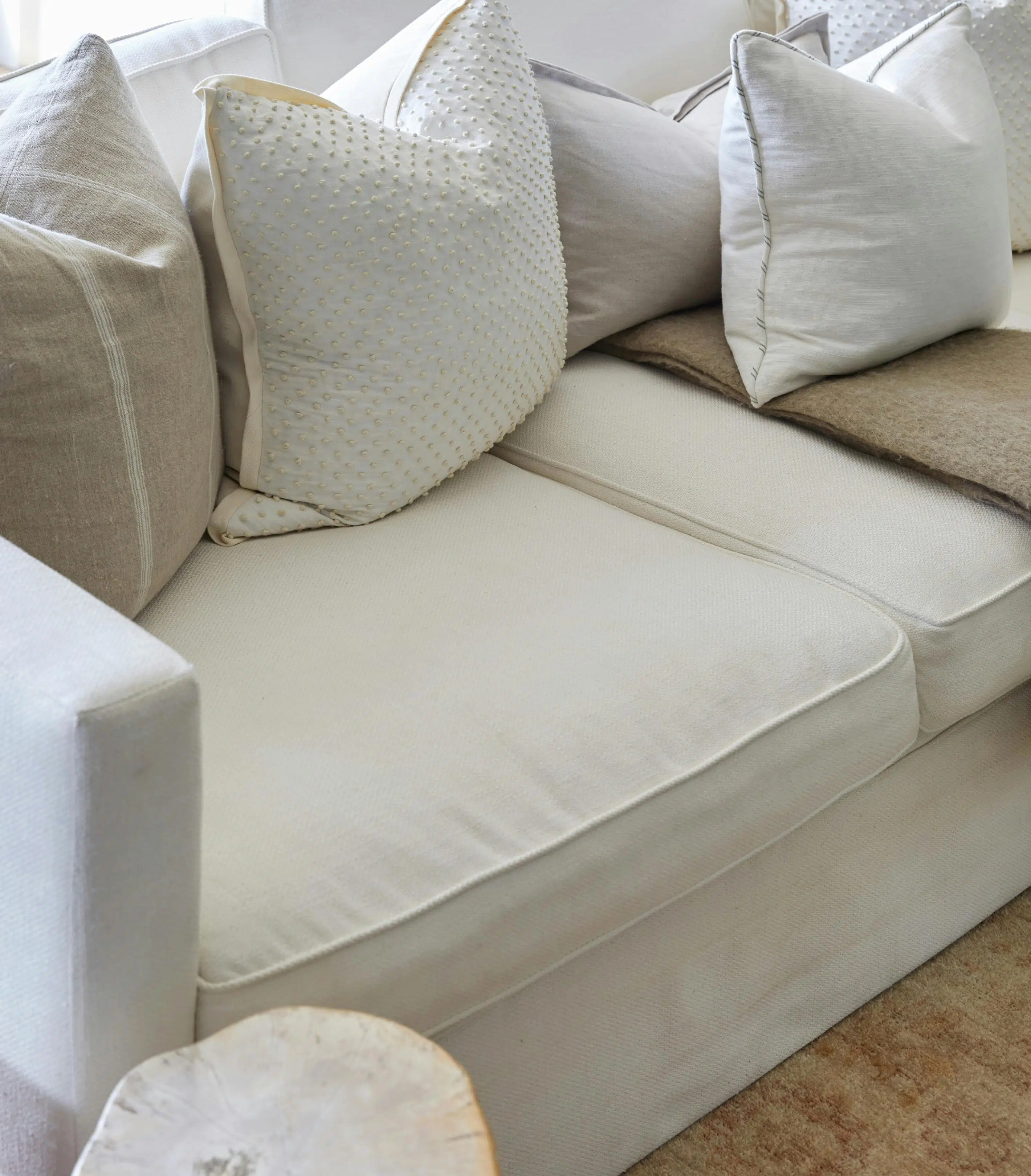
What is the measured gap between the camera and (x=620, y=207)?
59.1 inches

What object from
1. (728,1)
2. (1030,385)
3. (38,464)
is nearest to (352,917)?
(38,464)

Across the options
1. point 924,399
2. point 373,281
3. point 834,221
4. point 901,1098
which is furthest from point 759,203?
point 901,1098

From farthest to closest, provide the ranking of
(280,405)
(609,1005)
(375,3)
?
(375,3), (280,405), (609,1005)

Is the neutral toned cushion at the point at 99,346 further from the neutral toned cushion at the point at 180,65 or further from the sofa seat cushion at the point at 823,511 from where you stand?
the sofa seat cushion at the point at 823,511

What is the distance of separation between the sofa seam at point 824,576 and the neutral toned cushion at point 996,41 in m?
0.91

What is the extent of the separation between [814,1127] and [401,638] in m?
0.56

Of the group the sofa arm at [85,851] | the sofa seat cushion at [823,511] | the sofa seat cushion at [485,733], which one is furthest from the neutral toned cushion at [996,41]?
the sofa arm at [85,851]

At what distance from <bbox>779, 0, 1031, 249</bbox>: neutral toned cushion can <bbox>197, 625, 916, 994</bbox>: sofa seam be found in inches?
42.5

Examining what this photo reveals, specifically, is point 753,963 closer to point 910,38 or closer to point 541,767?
point 541,767

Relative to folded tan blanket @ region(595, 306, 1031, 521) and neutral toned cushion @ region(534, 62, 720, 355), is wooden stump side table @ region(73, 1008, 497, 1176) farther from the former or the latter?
neutral toned cushion @ region(534, 62, 720, 355)

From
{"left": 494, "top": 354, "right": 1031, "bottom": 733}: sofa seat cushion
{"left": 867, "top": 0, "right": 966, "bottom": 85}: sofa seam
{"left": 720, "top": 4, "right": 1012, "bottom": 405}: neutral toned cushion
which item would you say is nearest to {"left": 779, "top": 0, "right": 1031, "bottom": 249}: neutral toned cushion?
{"left": 867, "top": 0, "right": 966, "bottom": 85}: sofa seam

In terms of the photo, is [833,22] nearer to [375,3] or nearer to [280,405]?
[375,3]

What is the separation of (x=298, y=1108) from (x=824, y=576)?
717 mm

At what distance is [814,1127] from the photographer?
1095mm
